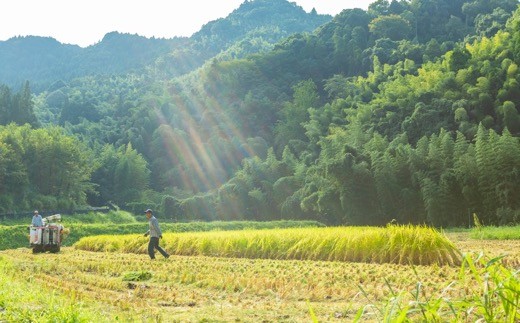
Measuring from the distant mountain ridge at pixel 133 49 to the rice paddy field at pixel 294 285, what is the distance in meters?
114

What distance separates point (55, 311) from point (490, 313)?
3.49 meters

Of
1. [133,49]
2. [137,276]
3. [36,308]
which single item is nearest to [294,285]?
[137,276]

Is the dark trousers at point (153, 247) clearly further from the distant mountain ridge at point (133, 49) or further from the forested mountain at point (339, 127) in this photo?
the distant mountain ridge at point (133, 49)

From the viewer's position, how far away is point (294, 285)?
297 inches

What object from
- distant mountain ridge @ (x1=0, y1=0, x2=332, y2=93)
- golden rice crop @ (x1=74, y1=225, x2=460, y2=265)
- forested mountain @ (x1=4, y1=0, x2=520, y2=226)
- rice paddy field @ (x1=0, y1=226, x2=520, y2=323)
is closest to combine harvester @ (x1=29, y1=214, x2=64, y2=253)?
golden rice crop @ (x1=74, y1=225, x2=460, y2=265)

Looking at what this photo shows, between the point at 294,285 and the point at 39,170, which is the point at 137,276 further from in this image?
the point at 39,170

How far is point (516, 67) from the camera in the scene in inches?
1214

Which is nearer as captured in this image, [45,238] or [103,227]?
[45,238]

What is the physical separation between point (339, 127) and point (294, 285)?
35581mm

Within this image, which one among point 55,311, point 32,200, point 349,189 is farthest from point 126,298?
point 32,200

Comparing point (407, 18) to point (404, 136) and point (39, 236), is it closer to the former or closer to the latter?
point (404, 136)

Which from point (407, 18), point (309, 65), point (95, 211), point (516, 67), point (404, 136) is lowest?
point (95, 211)

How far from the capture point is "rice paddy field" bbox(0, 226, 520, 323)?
292 cm

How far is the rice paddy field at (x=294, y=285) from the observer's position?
9.57 ft
